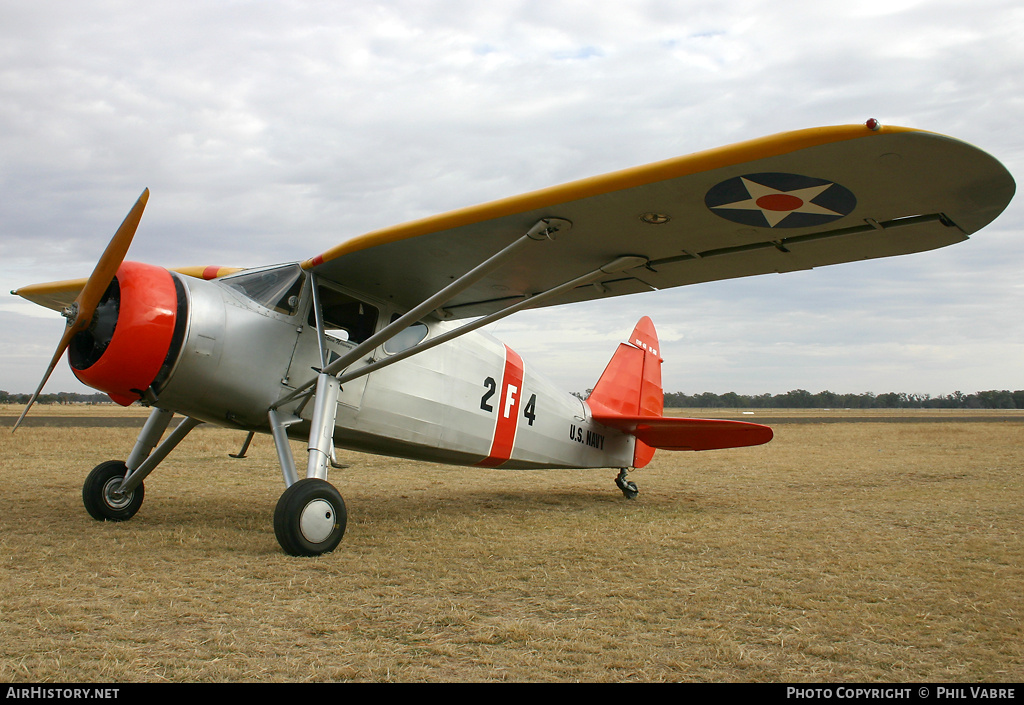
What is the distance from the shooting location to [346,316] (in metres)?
6.16

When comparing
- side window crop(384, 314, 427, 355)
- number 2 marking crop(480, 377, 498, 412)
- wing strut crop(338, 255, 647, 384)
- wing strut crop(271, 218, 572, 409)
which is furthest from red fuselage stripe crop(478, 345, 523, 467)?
wing strut crop(271, 218, 572, 409)

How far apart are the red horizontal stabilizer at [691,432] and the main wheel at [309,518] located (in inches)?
182

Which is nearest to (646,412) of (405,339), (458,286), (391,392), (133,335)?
(405,339)

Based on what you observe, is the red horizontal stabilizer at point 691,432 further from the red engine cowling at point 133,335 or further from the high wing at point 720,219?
the red engine cowling at point 133,335

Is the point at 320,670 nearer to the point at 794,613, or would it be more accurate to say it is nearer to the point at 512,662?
the point at 512,662

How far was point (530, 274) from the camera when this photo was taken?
19.5 feet

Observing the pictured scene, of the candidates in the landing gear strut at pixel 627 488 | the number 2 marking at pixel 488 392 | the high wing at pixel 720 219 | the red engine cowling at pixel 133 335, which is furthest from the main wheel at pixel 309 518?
the landing gear strut at pixel 627 488

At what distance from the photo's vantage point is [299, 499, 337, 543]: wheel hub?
Result: 4.67m

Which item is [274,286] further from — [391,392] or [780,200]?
[780,200]

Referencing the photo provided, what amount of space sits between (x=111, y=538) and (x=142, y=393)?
1.28 meters

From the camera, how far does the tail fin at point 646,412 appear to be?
8.03 m

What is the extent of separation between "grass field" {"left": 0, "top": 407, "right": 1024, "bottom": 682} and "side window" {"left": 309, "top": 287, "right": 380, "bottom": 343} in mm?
1784

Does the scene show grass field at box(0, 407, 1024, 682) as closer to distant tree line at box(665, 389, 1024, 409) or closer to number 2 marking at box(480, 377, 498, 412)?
number 2 marking at box(480, 377, 498, 412)

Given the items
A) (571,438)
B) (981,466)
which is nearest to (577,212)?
(571,438)
